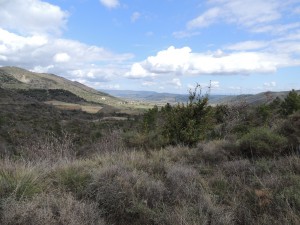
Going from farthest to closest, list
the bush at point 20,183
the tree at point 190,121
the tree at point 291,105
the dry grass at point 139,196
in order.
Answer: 1. the tree at point 291,105
2. the tree at point 190,121
3. the bush at point 20,183
4. the dry grass at point 139,196

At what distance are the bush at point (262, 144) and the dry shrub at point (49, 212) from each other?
5492 millimetres

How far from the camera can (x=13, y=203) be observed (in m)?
4.13

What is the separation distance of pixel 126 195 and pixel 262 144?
517 cm

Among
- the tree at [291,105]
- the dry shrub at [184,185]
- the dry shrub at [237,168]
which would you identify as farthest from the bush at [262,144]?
the tree at [291,105]

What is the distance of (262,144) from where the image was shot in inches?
358

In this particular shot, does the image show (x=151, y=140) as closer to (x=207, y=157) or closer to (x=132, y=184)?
(x=207, y=157)

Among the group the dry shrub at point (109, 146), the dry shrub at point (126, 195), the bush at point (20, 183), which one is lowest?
the dry shrub at point (109, 146)

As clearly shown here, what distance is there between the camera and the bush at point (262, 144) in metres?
9.02

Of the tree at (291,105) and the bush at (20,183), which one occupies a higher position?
the tree at (291,105)

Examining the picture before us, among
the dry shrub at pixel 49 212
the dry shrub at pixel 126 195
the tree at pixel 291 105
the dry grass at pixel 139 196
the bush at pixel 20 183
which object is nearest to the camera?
the dry shrub at pixel 49 212

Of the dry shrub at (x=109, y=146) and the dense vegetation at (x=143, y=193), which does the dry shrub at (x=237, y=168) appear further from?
the dry shrub at (x=109, y=146)

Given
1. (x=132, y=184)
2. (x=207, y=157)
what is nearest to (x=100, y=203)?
(x=132, y=184)

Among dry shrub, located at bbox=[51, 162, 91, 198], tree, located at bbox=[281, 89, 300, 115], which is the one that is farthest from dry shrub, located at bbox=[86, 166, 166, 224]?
tree, located at bbox=[281, 89, 300, 115]

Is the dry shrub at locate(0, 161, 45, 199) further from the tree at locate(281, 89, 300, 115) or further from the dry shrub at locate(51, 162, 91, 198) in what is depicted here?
the tree at locate(281, 89, 300, 115)
